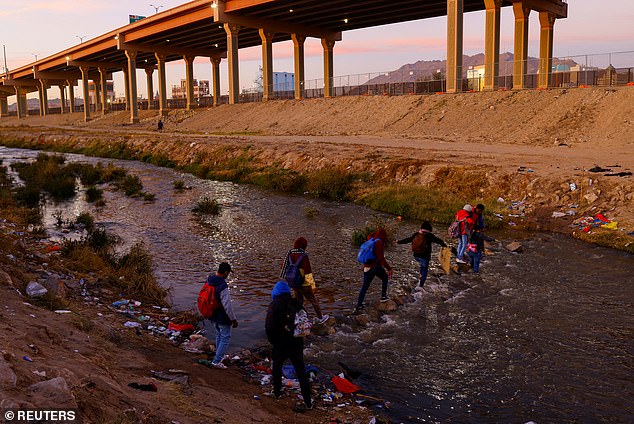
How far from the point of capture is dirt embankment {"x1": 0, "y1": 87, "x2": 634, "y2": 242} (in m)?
18.3

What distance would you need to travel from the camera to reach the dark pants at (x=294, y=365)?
21.6 feet

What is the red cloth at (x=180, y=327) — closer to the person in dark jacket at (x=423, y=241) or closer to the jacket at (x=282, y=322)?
the jacket at (x=282, y=322)

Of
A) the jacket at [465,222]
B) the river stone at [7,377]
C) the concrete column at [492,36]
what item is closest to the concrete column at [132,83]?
the concrete column at [492,36]

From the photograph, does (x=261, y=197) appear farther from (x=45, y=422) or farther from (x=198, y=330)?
(x=45, y=422)

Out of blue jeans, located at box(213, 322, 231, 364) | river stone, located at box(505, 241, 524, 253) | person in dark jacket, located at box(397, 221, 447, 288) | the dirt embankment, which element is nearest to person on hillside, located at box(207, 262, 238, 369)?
blue jeans, located at box(213, 322, 231, 364)

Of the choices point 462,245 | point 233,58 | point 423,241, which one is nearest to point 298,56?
point 233,58

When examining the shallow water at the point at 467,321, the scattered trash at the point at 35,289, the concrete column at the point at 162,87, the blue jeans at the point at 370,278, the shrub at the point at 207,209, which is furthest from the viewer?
the concrete column at the point at 162,87

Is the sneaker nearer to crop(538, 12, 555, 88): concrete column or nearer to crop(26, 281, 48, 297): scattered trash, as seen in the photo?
crop(26, 281, 48, 297): scattered trash

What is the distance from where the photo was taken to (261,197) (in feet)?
81.1

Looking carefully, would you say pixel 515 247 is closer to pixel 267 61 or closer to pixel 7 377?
pixel 7 377

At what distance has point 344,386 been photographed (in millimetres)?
7156

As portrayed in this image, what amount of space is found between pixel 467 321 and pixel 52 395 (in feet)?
23.8

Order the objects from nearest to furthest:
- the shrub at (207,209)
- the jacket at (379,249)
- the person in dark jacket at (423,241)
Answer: the jacket at (379,249) → the person in dark jacket at (423,241) → the shrub at (207,209)

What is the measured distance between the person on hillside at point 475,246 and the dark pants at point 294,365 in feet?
22.3
